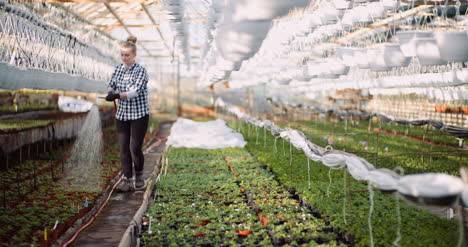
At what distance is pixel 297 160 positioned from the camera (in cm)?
708

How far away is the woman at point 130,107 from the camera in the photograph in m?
4.80

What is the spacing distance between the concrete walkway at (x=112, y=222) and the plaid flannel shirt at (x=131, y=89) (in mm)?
924

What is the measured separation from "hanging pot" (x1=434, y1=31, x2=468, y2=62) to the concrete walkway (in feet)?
11.2

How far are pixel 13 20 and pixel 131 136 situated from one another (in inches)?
79.7

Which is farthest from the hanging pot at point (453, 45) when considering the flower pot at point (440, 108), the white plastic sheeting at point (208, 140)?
the flower pot at point (440, 108)

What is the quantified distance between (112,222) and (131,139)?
3.72 feet

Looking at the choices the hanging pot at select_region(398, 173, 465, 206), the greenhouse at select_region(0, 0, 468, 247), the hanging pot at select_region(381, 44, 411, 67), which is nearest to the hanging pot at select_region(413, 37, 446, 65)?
the greenhouse at select_region(0, 0, 468, 247)

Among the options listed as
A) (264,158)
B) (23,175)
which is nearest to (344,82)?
(264,158)

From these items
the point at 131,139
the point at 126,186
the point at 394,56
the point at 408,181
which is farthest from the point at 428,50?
the point at 126,186

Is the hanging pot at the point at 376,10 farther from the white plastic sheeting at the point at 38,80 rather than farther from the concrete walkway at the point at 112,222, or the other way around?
the white plastic sheeting at the point at 38,80

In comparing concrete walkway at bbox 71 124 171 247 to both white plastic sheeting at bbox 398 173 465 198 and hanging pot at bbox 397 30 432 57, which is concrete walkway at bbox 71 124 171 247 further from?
hanging pot at bbox 397 30 432 57

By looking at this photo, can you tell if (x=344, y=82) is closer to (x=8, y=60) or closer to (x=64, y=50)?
(x=64, y=50)

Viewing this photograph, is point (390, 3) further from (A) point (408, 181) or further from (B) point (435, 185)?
(B) point (435, 185)

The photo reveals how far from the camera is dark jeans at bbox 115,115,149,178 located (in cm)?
484
